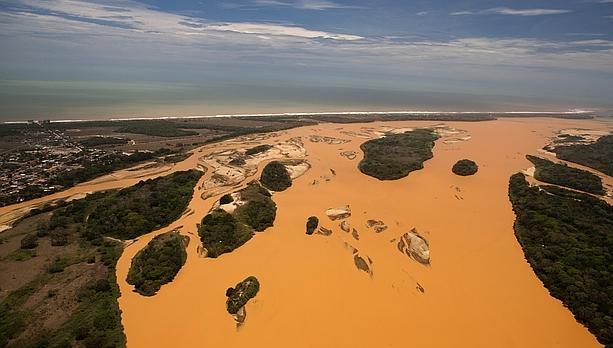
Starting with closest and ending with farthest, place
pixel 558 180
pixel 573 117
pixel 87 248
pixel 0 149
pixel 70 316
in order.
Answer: pixel 70 316 < pixel 87 248 < pixel 558 180 < pixel 0 149 < pixel 573 117

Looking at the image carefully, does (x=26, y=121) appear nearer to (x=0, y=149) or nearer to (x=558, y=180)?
(x=0, y=149)

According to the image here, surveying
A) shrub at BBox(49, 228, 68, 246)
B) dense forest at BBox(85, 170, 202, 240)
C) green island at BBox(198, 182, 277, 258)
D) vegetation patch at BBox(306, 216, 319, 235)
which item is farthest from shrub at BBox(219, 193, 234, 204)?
shrub at BBox(49, 228, 68, 246)

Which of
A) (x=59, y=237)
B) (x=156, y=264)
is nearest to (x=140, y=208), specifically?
(x=59, y=237)

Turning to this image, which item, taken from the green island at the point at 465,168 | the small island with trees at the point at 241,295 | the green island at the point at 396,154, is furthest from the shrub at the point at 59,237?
the green island at the point at 465,168

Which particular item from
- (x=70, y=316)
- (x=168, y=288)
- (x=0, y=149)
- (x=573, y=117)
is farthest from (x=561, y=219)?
(x=573, y=117)

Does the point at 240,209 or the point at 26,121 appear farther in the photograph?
the point at 26,121

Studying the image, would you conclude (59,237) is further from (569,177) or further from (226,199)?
(569,177)

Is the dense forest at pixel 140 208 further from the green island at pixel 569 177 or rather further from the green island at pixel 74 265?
the green island at pixel 569 177
